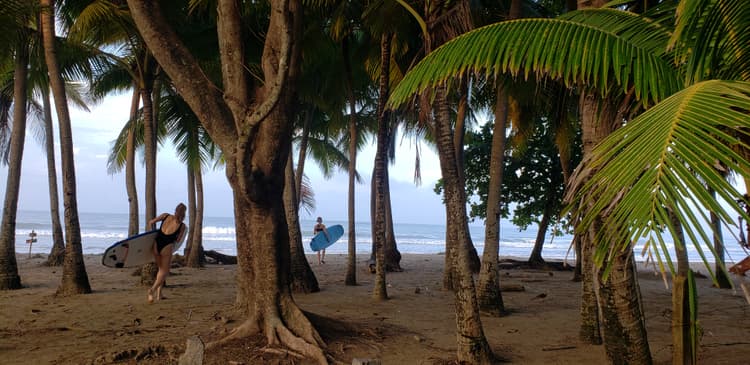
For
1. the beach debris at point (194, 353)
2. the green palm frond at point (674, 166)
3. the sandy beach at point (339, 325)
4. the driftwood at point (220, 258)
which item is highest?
the green palm frond at point (674, 166)

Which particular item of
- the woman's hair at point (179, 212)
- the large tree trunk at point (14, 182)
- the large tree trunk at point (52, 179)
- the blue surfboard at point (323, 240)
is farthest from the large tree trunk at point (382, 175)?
the large tree trunk at point (52, 179)

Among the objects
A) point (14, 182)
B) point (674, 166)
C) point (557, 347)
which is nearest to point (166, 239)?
point (14, 182)

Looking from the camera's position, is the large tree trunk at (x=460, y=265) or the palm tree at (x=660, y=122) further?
the large tree trunk at (x=460, y=265)

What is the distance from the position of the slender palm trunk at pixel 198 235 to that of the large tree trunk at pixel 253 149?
31.1 ft

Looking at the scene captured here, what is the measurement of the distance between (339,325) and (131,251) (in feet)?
15.1

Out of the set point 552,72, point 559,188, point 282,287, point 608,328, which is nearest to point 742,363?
point 608,328

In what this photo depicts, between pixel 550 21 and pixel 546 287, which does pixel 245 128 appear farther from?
pixel 546 287

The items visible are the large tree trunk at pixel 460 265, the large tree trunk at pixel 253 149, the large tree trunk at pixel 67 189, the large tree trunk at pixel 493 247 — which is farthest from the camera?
the large tree trunk at pixel 67 189

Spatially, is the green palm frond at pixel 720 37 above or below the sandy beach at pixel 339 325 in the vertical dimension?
above

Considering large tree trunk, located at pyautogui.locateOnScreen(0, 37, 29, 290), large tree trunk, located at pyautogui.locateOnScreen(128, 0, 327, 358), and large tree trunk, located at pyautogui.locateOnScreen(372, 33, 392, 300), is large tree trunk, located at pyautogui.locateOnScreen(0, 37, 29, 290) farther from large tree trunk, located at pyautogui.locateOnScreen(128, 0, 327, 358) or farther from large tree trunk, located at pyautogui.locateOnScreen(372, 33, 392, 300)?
large tree trunk, located at pyautogui.locateOnScreen(372, 33, 392, 300)

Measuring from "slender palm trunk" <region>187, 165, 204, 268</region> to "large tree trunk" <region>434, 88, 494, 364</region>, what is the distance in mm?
11521

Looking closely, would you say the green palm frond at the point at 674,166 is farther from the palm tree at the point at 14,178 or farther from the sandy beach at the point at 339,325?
the palm tree at the point at 14,178

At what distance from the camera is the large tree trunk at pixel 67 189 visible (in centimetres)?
933

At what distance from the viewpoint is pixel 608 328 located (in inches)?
178
